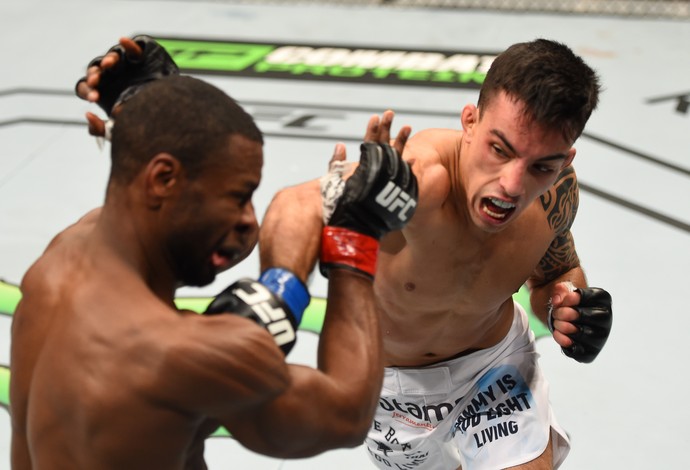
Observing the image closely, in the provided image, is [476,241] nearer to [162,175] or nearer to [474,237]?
[474,237]

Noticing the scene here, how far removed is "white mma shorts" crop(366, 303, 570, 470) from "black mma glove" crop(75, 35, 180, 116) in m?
1.29

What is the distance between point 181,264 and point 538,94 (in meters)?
1.16

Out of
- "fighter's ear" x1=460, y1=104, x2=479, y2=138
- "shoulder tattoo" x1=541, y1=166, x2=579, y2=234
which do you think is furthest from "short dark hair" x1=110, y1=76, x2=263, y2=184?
"shoulder tattoo" x1=541, y1=166, x2=579, y2=234

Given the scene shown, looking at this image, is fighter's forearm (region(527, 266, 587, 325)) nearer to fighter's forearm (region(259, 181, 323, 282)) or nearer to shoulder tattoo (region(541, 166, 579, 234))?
shoulder tattoo (region(541, 166, 579, 234))

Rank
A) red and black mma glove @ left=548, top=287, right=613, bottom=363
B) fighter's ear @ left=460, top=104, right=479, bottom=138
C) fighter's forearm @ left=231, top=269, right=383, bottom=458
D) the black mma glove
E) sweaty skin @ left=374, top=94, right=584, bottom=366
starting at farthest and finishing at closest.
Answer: red and black mma glove @ left=548, top=287, right=613, bottom=363 → fighter's ear @ left=460, top=104, right=479, bottom=138 → sweaty skin @ left=374, top=94, right=584, bottom=366 → the black mma glove → fighter's forearm @ left=231, top=269, right=383, bottom=458

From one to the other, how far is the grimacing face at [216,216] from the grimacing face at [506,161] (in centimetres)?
91

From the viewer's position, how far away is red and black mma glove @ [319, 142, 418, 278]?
2.20m

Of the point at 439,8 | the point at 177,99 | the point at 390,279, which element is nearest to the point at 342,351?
the point at 177,99

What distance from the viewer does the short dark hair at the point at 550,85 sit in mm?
2598

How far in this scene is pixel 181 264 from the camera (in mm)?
1967

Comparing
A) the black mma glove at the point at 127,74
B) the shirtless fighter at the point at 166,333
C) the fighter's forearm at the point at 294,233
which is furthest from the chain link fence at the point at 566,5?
the shirtless fighter at the point at 166,333

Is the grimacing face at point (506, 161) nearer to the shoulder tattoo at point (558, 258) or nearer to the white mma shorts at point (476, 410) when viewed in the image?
the shoulder tattoo at point (558, 258)

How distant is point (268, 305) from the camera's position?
2.04 m

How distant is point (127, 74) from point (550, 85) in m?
1.15
